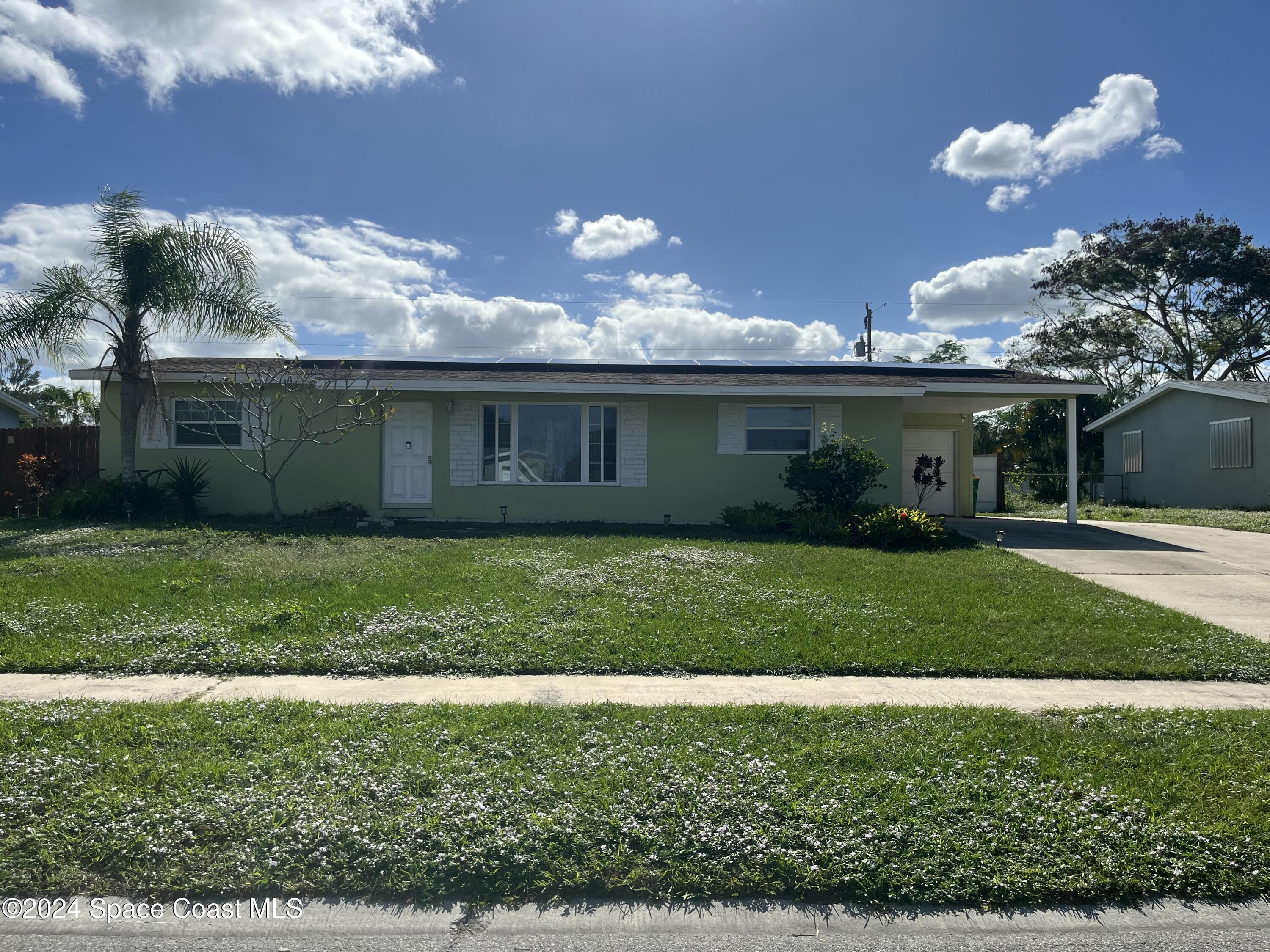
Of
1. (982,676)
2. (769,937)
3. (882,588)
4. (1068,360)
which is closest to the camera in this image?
(769,937)

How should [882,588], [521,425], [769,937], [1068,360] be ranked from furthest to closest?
[1068,360], [521,425], [882,588], [769,937]

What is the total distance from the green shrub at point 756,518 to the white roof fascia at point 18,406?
22.2 meters

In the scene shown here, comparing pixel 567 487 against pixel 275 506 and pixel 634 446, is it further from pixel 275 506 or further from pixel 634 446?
pixel 275 506

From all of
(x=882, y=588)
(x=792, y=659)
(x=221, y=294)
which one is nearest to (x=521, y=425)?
(x=221, y=294)

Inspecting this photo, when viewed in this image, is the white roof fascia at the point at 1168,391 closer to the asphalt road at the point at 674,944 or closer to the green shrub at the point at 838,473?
the green shrub at the point at 838,473

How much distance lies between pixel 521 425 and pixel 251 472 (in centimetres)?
515

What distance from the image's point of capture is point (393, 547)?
11.7 meters

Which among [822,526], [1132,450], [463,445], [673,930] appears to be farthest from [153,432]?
[1132,450]

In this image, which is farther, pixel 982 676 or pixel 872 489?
pixel 872 489

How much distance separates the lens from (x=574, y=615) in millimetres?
7824

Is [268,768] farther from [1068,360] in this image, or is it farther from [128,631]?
[1068,360]

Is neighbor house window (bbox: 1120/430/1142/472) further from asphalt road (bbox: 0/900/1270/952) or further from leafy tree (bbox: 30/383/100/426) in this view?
leafy tree (bbox: 30/383/100/426)

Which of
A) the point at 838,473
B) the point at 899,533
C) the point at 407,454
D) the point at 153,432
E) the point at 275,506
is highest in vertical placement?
the point at 153,432

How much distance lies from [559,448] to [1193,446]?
18.3 m
